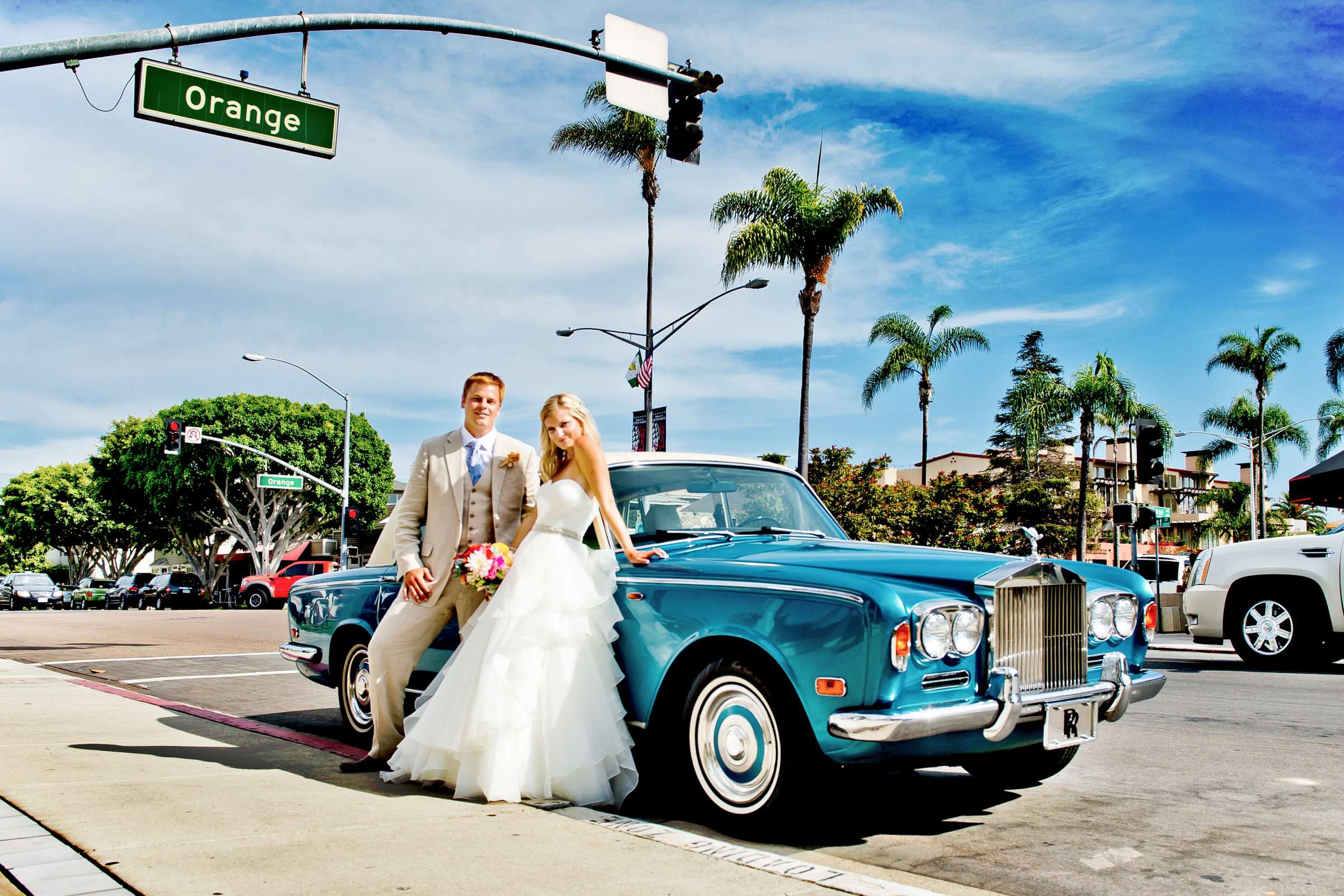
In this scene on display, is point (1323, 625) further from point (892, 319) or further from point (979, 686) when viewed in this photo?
point (892, 319)

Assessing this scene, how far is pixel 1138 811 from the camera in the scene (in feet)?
17.1

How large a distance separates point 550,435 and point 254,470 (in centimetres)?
4675

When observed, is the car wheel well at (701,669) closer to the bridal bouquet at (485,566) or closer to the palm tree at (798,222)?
the bridal bouquet at (485,566)

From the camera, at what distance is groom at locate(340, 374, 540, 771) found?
5789mm

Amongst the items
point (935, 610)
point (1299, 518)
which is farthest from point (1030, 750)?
point (1299, 518)

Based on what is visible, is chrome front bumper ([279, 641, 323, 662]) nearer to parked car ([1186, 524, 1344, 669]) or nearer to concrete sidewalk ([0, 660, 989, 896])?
concrete sidewalk ([0, 660, 989, 896])

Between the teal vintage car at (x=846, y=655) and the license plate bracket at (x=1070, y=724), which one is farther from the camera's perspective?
the license plate bracket at (x=1070, y=724)

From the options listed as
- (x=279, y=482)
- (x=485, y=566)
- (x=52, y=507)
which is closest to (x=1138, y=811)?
(x=485, y=566)

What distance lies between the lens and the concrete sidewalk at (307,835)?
3.65m

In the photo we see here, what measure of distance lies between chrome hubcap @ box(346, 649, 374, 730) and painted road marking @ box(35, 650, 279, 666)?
8520mm

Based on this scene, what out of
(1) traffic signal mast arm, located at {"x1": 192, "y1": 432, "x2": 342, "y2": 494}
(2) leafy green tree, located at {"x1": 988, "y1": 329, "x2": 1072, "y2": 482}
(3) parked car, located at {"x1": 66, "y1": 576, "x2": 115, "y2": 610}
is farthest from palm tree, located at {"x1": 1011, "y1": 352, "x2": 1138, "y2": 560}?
(3) parked car, located at {"x1": 66, "y1": 576, "x2": 115, "y2": 610}

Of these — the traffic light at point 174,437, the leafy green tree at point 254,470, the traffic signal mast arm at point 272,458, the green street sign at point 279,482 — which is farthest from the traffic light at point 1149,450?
the leafy green tree at point 254,470

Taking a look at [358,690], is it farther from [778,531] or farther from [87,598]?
[87,598]

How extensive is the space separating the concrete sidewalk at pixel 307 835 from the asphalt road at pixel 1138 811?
0.60 m
